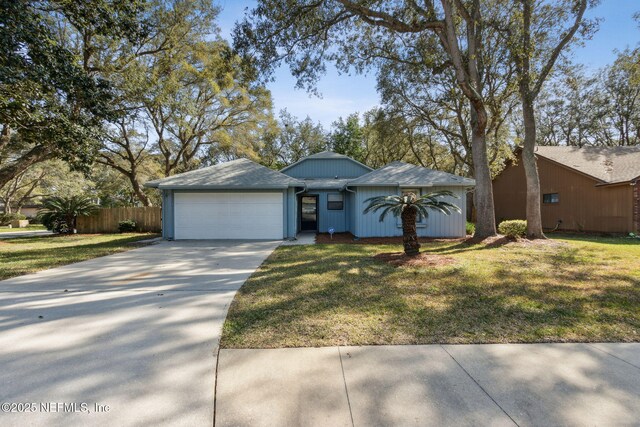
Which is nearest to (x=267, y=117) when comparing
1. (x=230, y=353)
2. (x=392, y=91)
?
(x=392, y=91)

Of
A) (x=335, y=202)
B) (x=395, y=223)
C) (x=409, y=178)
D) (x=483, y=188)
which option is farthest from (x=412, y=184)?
(x=335, y=202)

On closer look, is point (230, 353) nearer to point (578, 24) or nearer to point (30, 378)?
point (30, 378)

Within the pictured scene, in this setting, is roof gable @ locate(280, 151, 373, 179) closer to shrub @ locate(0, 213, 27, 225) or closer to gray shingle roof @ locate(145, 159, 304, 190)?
gray shingle roof @ locate(145, 159, 304, 190)

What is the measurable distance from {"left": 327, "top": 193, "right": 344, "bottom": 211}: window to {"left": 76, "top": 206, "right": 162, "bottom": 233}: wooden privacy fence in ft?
33.0

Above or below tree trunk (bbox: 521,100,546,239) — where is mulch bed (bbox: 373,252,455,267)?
below

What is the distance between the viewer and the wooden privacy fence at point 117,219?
1712 centimetres

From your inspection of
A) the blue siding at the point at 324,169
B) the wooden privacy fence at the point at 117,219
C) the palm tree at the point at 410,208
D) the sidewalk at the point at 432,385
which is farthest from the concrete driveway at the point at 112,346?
the wooden privacy fence at the point at 117,219

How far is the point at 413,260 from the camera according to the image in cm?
699

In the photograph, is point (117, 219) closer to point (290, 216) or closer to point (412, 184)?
point (290, 216)

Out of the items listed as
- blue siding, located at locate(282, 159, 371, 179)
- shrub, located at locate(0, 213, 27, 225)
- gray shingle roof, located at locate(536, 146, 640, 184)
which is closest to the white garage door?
blue siding, located at locate(282, 159, 371, 179)

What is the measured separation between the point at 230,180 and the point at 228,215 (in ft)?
4.68

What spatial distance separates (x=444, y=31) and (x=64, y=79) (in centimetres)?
1169

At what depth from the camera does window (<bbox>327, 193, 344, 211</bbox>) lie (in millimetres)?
15258

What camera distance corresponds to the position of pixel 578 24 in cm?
977
